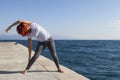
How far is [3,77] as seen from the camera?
696cm

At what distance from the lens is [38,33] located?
23.3 feet

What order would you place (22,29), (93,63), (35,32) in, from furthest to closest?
(93,63) < (35,32) < (22,29)

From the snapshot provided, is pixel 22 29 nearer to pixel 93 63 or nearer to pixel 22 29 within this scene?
pixel 22 29

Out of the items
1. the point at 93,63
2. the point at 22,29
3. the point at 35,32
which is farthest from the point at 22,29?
the point at 93,63

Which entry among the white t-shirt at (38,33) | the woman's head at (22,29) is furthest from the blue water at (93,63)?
the woman's head at (22,29)

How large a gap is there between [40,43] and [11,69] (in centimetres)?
147

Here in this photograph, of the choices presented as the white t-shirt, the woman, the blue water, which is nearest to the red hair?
the woman

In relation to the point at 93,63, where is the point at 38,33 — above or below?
above

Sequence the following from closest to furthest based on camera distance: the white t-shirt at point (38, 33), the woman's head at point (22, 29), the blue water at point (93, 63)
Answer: the woman's head at point (22, 29)
the white t-shirt at point (38, 33)
the blue water at point (93, 63)

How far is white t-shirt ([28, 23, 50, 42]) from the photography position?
7.04 metres

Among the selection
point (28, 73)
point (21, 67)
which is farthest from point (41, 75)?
point (21, 67)

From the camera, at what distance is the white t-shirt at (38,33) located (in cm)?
704

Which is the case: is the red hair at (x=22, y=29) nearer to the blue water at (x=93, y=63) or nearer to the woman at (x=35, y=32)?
the woman at (x=35, y=32)

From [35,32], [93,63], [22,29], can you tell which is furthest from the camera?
[93,63]
